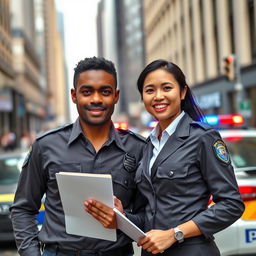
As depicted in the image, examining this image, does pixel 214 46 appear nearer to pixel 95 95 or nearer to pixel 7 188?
pixel 7 188

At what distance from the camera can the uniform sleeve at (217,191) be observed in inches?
87.0

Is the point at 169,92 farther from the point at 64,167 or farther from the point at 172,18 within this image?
the point at 172,18

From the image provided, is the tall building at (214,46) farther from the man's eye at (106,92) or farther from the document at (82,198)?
the document at (82,198)

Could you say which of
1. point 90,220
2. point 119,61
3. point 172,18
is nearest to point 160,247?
point 90,220

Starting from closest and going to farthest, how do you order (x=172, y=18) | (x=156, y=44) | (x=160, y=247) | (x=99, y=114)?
(x=160, y=247)
(x=99, y=114)
(x=172, y=18)
(x=156, y=44)

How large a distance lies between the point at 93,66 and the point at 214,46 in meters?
27.1

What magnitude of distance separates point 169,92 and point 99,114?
409mm

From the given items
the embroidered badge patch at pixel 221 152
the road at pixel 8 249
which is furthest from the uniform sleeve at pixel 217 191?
the road at pixel 8 249

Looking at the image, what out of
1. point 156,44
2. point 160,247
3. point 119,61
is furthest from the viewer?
point 119,61

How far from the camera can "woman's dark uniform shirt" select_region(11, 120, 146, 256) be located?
2.45 m

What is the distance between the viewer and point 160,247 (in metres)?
2.18

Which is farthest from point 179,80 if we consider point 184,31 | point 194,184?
point 184,31

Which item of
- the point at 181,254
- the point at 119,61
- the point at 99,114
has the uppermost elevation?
the point at 119,61

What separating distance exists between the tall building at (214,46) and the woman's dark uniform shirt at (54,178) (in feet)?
50.3
